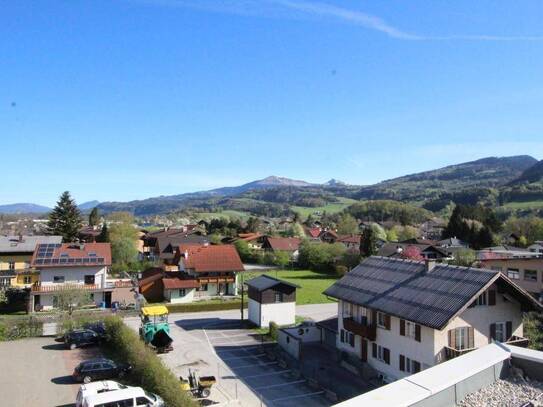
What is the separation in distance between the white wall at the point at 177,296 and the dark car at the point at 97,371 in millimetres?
27710

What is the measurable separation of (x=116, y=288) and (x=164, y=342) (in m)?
19.5

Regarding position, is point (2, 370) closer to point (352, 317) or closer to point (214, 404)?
point (214, 404)

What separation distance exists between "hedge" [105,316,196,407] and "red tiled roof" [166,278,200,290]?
1960 centimetres

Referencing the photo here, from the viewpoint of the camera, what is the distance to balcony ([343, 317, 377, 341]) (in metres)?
31.0

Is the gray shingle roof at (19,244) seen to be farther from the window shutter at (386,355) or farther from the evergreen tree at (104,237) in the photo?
the window shutter at (386,355)

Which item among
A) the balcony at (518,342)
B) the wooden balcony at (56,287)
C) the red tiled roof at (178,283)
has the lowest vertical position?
the red tiled roof at (178,283)

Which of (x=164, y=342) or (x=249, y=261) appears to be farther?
(x=249, y=261)

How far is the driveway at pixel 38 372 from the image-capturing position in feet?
86.8

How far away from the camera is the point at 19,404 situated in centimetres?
2556

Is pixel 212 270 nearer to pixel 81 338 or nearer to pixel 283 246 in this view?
pixel 81 338

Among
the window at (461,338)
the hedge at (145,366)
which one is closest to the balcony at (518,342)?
the window at (461,338)

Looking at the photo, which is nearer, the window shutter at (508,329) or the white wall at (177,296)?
the window shutter at (508,329)

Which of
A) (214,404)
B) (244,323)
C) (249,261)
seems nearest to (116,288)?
(244,323)

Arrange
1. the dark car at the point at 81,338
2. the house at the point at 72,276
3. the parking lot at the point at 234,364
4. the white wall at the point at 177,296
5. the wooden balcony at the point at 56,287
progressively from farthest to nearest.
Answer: the white wall at the point at 177,296 < the house at the point at 72,276 < the wooden balcony at the point at 56,287 < the dark car at the point at 81,338 < the parking lot at the point at 234,364
